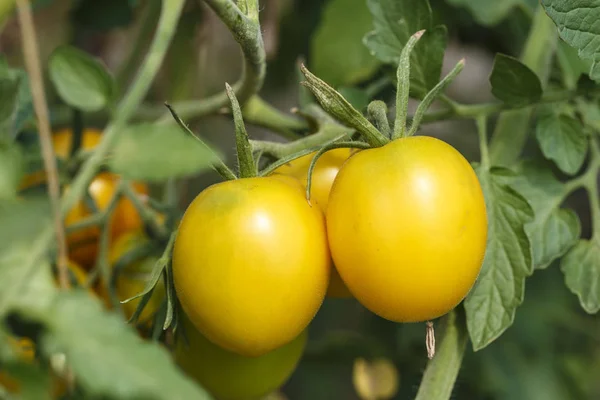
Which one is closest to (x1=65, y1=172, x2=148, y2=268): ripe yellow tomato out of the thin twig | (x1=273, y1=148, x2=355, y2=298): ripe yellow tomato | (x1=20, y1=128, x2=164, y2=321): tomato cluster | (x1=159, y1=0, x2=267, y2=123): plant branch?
(x1=20, y1=128, x2=164, y2=321): tomato cluster

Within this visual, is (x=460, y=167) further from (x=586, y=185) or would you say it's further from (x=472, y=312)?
(x=586, y=185)

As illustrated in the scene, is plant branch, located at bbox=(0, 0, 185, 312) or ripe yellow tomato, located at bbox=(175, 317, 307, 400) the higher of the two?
plant branch, located at bbox=(0, 0, 185, 312)

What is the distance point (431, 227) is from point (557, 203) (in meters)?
0.26

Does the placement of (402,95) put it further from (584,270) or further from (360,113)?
(584,270)

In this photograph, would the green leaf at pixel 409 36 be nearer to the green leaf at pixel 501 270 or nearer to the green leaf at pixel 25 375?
the green leaf at pixel 501 270

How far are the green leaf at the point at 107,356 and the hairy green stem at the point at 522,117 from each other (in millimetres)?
467

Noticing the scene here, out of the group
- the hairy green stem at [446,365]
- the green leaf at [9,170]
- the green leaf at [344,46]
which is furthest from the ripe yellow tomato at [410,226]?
the green leaf at [344,46]

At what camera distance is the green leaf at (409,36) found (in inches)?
26.4

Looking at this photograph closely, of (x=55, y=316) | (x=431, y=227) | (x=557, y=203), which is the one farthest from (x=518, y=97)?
(x=55, y=316)

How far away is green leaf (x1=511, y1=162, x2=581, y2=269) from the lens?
2.23 ft

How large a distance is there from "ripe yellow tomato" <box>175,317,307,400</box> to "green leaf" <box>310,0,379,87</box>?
0.43 metres

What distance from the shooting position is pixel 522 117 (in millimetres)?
760

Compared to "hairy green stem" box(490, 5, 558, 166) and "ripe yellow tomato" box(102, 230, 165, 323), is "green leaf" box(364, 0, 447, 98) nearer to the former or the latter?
"hairy green stem" box(490, 5, 558, 166)

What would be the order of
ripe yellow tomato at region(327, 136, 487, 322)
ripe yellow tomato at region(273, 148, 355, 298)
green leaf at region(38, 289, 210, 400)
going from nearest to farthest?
green leaf at region(38, 289, 210, 400)
ripe yellow tomato at region(327, 136, 487, 322)
ripe yellow tomato at region(273, 148, 355, 298)
